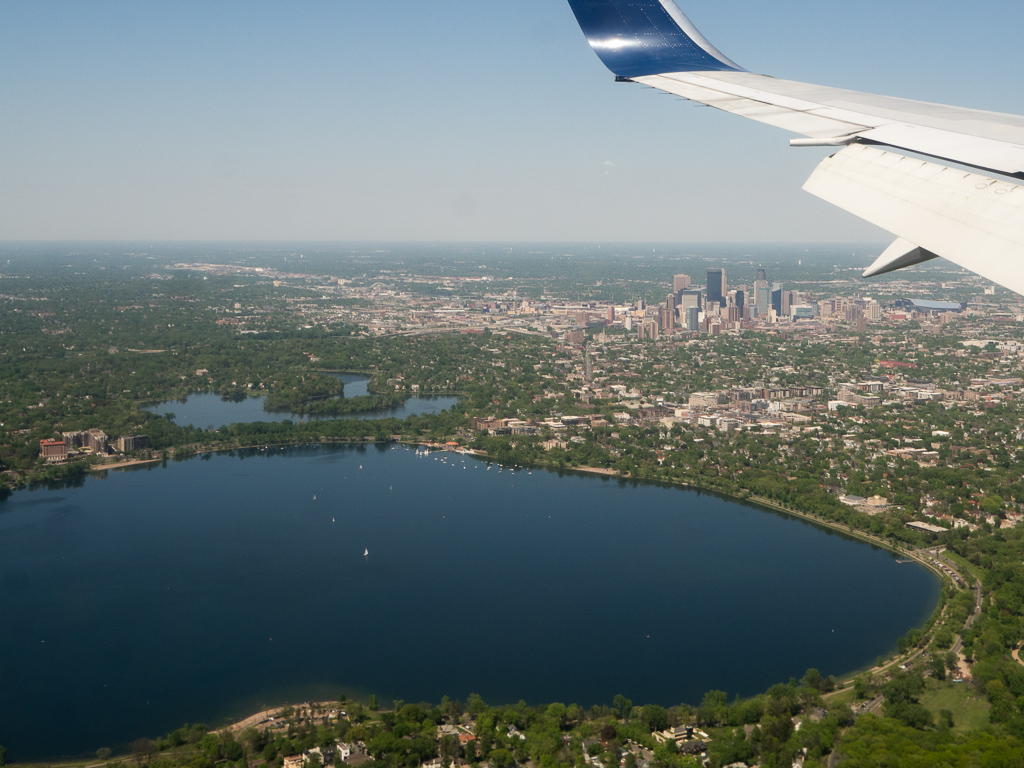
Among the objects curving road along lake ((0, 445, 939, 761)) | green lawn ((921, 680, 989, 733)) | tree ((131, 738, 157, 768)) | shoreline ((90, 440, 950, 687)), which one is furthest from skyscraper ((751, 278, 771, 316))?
tree ((131, 738, 157, 768))

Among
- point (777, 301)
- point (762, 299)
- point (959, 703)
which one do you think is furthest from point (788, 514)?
point (762, 299)

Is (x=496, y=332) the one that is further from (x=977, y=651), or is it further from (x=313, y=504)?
(x=977, y=651)

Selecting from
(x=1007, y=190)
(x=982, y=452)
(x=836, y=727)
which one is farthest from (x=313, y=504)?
(x=1007, y=190)

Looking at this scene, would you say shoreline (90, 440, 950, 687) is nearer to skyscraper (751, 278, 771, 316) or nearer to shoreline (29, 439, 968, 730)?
shoreline (29, 439, 968, 730)

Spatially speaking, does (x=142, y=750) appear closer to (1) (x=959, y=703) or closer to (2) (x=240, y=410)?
(1) (x=959, y=703)

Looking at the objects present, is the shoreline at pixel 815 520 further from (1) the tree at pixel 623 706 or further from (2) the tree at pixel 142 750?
(2) the tree at pixel 142 750
